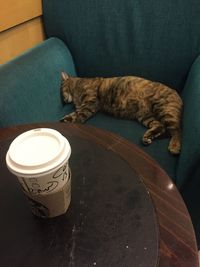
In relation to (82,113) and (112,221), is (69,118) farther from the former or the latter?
(112,221)

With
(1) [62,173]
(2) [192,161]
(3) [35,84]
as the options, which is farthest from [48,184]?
(3) [35,84]

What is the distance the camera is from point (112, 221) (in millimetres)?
564

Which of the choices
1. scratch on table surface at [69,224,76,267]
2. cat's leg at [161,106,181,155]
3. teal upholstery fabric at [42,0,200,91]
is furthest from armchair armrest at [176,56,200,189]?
scratch on table surface at [69,224,76,267]

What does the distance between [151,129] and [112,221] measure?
0.62m

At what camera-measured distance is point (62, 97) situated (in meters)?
1.38

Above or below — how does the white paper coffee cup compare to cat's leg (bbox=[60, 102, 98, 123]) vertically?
above

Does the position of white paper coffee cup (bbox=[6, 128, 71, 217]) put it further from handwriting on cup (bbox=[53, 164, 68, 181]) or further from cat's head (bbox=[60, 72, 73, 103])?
cat's head (bbox=[60, 72, 73, 103])

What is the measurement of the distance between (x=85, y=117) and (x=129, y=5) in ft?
1.71

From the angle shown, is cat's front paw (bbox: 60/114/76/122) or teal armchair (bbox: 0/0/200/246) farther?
cat's front paw (bbox: 60/114/76/122)

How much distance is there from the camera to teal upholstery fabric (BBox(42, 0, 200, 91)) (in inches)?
47.2

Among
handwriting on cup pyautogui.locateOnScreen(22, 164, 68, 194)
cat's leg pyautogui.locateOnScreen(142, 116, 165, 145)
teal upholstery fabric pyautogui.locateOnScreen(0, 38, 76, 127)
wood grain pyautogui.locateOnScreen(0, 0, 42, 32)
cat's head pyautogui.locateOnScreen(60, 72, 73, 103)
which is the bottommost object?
cat's leg pyautogui.locateOnScreen(142, 116, 165, 145)

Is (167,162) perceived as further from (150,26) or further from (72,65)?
(72,65)

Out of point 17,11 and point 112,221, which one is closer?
point 112,221

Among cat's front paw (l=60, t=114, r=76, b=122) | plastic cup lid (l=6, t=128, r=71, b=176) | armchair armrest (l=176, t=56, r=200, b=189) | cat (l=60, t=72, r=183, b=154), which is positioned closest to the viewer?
plastic cup lid (l=6, t=128, r=71, b=176)
